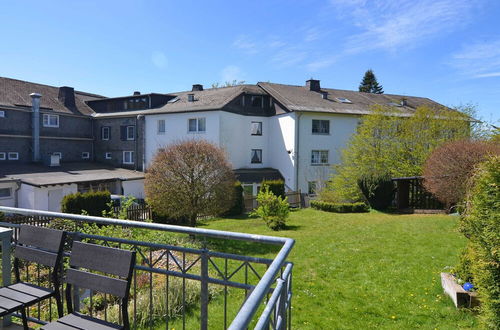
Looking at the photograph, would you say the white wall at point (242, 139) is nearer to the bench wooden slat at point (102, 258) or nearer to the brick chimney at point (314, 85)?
the brick chimney at point (314, 85)

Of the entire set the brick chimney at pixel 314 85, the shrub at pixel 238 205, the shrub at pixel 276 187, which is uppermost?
the brick chimney at pixel 314 85

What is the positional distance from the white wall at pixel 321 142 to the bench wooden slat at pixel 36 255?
25742mm

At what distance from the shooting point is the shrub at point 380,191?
64.0ft

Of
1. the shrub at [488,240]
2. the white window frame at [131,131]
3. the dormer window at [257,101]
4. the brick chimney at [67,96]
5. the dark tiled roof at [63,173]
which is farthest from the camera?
the brick chimney at [67,96]

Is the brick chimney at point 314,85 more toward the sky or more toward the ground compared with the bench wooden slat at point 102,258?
more toward the sky

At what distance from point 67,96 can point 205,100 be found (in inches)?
631

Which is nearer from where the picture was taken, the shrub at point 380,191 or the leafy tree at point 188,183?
the leafy tree at point 188,183

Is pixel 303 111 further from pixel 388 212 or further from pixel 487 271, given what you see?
pixel 487 271

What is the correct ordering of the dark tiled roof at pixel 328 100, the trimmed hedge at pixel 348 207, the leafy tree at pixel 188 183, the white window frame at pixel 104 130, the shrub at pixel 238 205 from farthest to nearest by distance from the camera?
the white window frame at pixel 104 130 → the dark tiled roof at pixel 328 100 → the shrub at pixel 238 205 → the trimmed hedge at pixel 348 207 → the leafy tree at pixel 188 183

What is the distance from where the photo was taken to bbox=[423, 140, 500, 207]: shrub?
14.6m

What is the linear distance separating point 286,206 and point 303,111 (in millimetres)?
14821

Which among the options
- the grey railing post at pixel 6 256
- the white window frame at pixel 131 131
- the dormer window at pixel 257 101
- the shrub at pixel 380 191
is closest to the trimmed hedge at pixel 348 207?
the shrub at pixel 380 191

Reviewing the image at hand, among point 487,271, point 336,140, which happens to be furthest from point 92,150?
point 487,271

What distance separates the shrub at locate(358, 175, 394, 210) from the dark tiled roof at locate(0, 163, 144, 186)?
65.8 ft
